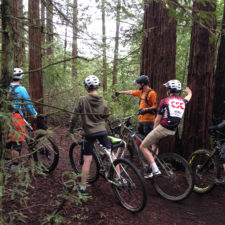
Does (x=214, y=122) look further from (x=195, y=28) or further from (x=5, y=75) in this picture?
(x=5, y=75)

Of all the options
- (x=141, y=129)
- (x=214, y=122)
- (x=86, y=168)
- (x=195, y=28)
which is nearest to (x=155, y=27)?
(x=195, y=28)

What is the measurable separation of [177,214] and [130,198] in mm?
911

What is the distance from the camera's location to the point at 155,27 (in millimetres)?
6027

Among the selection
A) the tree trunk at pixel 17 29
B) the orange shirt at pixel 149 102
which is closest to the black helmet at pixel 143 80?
the orange shirt at pixel 149 102

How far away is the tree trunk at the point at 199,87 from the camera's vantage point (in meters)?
5.83

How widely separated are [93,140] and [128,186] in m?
1.10

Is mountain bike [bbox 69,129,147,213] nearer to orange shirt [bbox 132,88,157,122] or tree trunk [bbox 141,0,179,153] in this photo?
orange shirt [bbox 132,88,157,122]

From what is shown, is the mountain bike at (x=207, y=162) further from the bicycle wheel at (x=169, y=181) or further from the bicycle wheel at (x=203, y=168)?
the bicycle wheel at (x=169, y=181)

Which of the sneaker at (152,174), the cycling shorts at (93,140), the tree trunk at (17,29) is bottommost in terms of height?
the sneaker at (152,174)

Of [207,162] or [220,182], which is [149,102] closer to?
[207,162]

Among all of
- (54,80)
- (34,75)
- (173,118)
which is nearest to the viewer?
(173,118)

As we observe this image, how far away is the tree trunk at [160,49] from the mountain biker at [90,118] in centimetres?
256

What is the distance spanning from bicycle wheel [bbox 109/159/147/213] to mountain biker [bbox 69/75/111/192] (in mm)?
530

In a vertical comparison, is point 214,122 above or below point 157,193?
above
